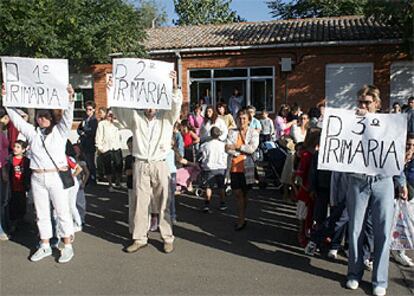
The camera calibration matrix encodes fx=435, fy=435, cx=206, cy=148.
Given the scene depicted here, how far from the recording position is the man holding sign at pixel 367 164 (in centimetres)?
423

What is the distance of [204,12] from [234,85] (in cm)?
3071

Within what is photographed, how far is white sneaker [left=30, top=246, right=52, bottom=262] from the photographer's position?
523 cm

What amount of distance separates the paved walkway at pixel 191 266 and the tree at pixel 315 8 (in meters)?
23.9

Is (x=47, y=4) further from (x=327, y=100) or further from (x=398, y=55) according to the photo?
(x=398, y=55)

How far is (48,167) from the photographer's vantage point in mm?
5137

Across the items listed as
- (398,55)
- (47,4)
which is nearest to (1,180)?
(47,4)

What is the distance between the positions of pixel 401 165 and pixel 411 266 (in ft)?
4.93

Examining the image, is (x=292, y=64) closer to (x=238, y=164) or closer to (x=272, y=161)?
(x=272, y=161)

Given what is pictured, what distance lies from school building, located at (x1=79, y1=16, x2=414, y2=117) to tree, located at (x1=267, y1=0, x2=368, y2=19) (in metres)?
9.58

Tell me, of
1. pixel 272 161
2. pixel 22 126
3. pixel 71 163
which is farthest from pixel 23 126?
pixel 272 161

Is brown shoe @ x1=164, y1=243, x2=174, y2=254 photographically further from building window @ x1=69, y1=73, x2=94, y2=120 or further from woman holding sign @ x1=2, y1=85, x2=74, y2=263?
building window @ x1=69, y1=73, x2=94, y2=120

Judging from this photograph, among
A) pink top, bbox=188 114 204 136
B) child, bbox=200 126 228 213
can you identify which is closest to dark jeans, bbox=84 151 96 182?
pink top, bbox=188 114 204 136

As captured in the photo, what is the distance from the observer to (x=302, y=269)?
4871 millimetres

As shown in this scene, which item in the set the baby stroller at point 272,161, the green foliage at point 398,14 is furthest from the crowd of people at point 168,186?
the green foliage at point 398,14
